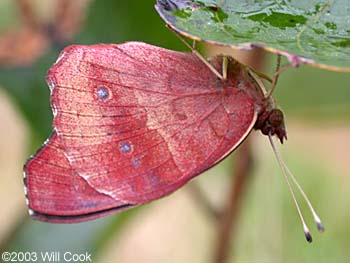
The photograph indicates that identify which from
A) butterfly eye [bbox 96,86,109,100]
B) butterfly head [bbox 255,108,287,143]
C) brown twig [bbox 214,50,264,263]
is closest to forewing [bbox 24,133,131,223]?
butterfly eye [bbox 96,86,109,100]

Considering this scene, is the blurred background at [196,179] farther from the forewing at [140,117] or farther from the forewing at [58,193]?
the forewing at [58,193]

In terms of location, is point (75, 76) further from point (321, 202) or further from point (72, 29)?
point (321, 202)

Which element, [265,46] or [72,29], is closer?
[265,46]

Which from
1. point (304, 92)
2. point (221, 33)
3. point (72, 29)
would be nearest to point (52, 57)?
point (72, 29)

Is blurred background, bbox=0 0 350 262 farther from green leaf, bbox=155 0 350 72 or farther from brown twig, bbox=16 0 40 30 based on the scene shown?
green leaf, bbox=155 0 350 72

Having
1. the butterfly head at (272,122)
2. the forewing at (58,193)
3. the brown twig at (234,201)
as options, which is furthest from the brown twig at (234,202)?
the forewing at (58,193)

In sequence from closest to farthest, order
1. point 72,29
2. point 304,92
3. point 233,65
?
1. point 233,65
2. point 72,29
3. point 304,92

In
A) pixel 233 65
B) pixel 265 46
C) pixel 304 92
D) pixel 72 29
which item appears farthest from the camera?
pixel 304 92
